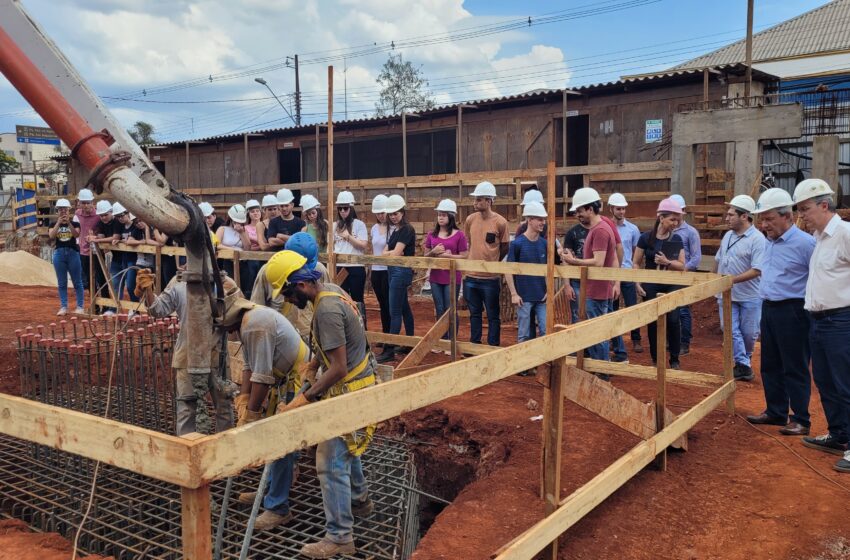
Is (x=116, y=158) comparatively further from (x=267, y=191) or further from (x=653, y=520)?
(x=267, y=191)

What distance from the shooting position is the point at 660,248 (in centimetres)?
732

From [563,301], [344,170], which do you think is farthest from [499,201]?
[344,170]

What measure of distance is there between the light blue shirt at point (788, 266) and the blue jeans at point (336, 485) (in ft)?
11.2

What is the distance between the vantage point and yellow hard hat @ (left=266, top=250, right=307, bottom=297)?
3.57m

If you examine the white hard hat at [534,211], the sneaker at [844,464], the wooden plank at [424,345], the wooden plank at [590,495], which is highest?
the white hard hat at [534,211]

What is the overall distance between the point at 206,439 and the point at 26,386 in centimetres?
567

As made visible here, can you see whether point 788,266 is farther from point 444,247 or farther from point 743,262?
point 444,247

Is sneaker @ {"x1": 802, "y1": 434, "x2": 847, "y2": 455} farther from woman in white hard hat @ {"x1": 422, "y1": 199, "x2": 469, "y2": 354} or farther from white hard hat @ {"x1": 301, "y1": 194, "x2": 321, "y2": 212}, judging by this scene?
white hard hat @ {"x1": 301, "y1": 194, "x2": 321, "y2": 212}

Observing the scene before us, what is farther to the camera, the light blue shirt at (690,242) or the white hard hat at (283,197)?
the white hard hat at (283,197)

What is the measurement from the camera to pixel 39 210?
2208 cm

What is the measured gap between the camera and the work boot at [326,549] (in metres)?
3.70

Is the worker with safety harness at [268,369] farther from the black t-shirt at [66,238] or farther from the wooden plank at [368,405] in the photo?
the black t-shirt at [66,238]

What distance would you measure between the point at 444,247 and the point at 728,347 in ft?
10.7

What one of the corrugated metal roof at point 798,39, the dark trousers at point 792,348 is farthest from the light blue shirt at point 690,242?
the corrugated metal roof at point 798,39
